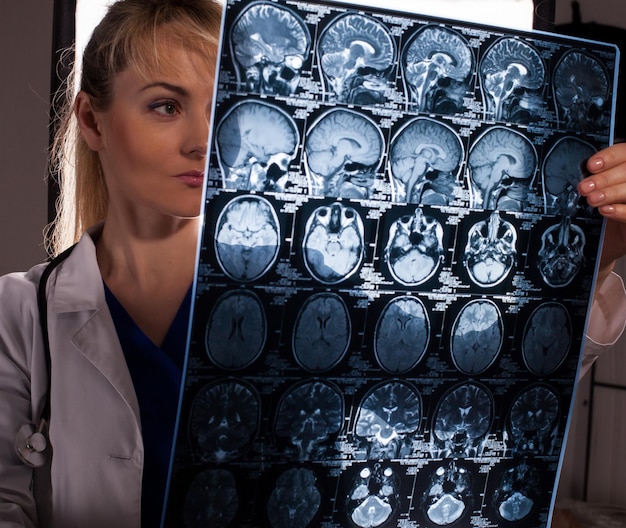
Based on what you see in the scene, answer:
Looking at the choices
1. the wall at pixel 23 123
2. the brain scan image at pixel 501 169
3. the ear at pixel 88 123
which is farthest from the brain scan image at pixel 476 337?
the wall at pixel 23 123

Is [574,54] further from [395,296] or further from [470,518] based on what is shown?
[470,518]

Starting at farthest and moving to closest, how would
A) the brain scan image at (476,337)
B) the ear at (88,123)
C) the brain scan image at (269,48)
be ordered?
the ear at (88,123) → the brain scan image at (476,337) → the brain scan image at (269,48)

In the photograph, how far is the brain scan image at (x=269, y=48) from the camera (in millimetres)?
637

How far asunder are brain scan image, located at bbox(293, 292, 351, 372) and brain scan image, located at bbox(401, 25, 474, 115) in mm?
209

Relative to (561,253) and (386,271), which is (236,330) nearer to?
(386,271)

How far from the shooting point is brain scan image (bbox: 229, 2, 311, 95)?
0.64 metres

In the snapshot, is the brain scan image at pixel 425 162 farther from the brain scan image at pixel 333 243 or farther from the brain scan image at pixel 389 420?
the brain scan image at pixel 389 420

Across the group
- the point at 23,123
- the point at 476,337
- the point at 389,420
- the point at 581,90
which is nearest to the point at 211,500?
the point at 389,420

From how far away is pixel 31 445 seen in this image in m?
0.85

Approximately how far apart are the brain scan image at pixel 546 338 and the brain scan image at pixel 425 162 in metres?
0.17

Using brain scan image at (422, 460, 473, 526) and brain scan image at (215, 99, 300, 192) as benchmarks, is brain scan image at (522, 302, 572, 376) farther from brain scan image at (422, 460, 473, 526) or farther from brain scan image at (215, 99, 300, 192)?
brain scan image at (215, 99, 300, 192)

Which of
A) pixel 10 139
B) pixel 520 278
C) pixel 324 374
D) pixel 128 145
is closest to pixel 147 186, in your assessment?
pixel 128 145

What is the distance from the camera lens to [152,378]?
3.06ft

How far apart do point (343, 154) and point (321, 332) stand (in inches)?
6.8
